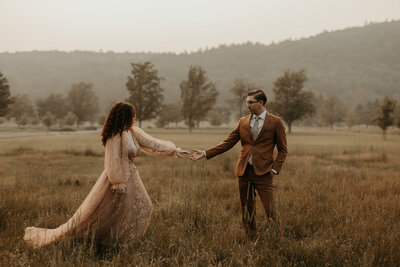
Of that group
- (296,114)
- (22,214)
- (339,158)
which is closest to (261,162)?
(22,214)

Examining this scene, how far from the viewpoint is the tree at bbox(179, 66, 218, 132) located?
62625 millimetres

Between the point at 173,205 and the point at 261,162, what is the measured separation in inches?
87.6

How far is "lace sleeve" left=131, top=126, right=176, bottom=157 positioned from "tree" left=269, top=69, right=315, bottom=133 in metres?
55.3

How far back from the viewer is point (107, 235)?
13.8 ft

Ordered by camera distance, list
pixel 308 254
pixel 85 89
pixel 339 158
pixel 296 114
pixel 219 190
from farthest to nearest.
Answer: pixel 85 89 → pixel 296 114 → pixel 339 158 → pixel 219 190 → pixel 308 254

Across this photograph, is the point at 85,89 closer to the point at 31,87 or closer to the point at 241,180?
the point at 241,180

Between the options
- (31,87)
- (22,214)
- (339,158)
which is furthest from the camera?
(31,87)

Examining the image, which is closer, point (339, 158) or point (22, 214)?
point (22, 214)


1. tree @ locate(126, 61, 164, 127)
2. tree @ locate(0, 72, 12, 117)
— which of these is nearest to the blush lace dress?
tree @ locate(126, 61, 164, 127)

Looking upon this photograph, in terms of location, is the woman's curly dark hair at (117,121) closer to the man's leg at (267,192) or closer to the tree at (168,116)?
the man's leg at (267,192)

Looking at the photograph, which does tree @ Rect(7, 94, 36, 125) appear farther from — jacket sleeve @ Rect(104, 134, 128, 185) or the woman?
jacket sleeve @ Rect(104, 134, 128, 185)

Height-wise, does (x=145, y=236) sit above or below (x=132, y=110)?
below

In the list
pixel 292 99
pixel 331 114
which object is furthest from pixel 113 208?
pixel 331 114

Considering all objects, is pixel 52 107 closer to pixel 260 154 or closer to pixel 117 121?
pixel 117 121
